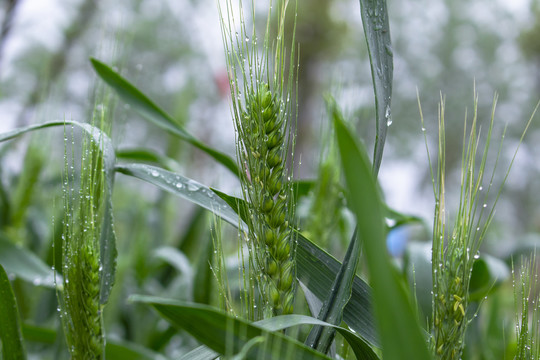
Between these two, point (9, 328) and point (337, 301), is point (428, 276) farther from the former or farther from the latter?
point (9, 328)

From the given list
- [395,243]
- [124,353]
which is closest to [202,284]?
[124,353]

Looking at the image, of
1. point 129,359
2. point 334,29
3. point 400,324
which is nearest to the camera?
point 400,324

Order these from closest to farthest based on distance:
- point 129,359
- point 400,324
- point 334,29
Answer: point 400,324 → point 129,359 → point 334,29

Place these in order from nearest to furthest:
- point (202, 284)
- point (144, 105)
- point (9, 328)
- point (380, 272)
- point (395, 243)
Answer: point (380, 272), point (9, 328), point (144, 105), point (202, 284), point (395, 243)

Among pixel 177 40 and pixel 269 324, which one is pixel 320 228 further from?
pixel 177 40

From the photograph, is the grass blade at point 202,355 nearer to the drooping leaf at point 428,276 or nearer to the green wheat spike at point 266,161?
the green wheat spike at point 266,161

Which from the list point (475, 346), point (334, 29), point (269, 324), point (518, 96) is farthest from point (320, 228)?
point (518, 96)

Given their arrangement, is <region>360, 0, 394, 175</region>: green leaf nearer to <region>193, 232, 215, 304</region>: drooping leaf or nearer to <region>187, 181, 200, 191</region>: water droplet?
<region>187, 181, 200, 191</region>: water droplet
